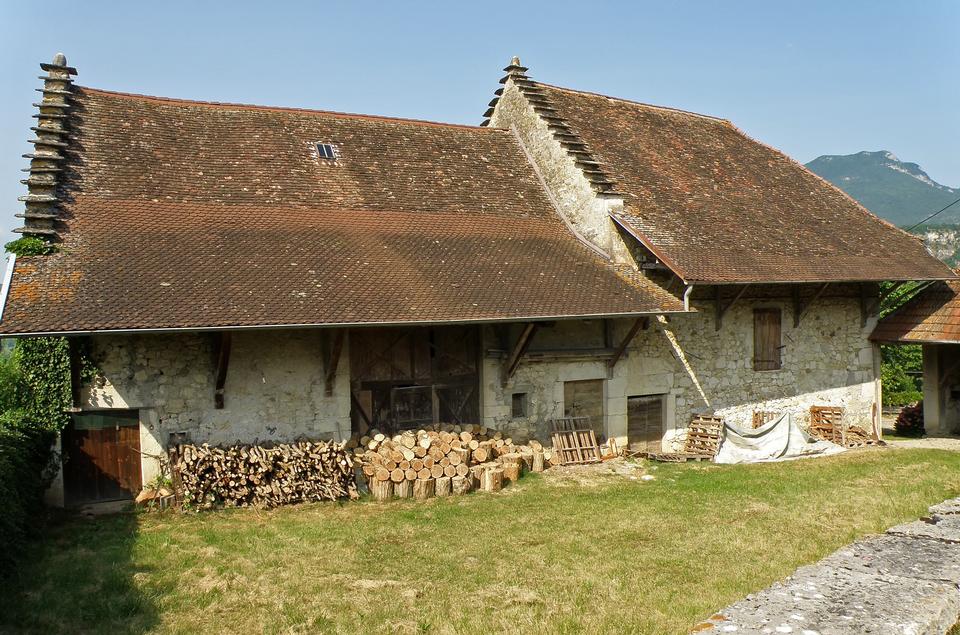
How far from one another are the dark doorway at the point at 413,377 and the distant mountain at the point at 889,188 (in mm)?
143470

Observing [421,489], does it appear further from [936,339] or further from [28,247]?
[936,339]

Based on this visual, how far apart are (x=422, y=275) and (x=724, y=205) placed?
7270 millimetres

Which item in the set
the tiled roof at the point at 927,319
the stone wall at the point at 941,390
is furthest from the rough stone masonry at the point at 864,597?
the stone wall at the point at 941,390

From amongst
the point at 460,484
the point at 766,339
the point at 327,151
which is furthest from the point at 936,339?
the point at 327,151

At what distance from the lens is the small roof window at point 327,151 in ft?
46.7

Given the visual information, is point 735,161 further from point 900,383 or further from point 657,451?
point 900,383

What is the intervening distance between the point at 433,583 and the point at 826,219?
13243 mm

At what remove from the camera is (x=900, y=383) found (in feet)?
84.1

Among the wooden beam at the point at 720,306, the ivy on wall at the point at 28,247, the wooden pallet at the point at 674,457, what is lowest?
the wooden pallet at the point at 674,457

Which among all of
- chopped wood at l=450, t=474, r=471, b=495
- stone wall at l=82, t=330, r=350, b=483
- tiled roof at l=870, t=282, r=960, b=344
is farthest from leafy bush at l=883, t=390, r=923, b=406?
stone wall at l=82, t=330, r=350, b=483

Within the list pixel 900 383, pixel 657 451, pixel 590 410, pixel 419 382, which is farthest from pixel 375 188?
pixel 900 383

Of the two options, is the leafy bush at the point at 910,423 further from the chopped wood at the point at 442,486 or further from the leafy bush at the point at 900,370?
the chopped wood at the point at 442,486

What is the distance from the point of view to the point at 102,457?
10117 millimetres

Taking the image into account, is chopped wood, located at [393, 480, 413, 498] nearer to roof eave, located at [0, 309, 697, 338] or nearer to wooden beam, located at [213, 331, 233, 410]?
roof eave, located at [0, 309, 697, 338]
